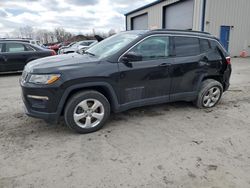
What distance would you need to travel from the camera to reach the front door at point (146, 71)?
376cm

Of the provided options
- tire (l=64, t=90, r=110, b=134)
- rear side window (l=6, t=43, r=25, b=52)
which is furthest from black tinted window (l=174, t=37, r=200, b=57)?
rear side window (l=6, t=43, r=25, b=52)

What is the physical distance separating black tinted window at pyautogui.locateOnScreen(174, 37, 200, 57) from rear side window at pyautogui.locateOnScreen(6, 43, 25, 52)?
752 centimetres

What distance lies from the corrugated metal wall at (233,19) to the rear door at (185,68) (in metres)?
11.9

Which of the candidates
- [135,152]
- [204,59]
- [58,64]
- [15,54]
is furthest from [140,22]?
[135,152]

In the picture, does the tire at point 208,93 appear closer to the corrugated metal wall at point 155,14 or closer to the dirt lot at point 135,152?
the dirt lot at point 135,152

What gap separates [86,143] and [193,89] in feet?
8.44

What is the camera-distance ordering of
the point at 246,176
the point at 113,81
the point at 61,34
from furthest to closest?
the point at 61,34
the point at 113,81
the point at 246,176

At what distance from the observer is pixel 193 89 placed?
4609mm

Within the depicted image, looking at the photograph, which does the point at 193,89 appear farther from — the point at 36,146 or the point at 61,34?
the point at 61,34

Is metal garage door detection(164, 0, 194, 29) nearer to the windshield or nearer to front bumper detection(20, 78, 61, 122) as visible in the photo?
the windshield

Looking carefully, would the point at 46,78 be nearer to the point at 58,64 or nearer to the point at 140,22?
the point at 58,64

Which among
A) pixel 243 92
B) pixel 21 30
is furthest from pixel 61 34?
pixel 243 92

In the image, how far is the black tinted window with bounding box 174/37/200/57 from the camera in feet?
14.1

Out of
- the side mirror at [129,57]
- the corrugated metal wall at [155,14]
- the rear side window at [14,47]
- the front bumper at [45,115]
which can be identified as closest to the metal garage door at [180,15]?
the corrugated metal wall at [155,14]
